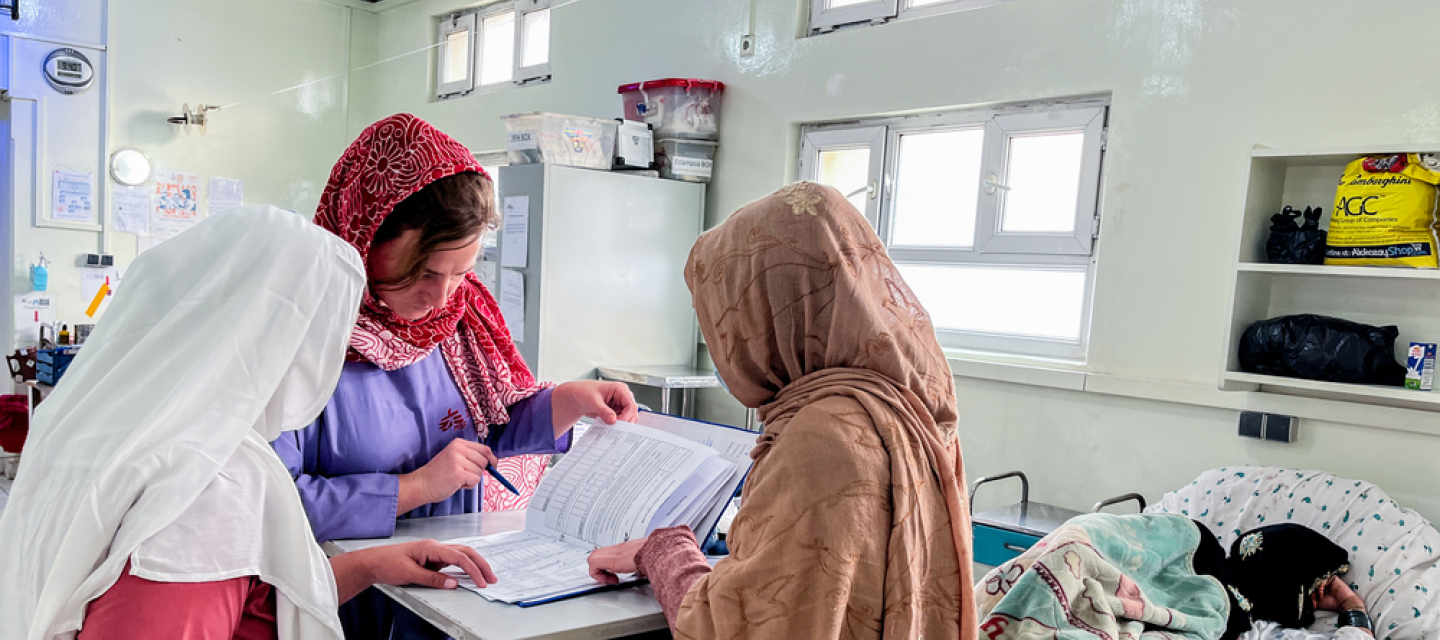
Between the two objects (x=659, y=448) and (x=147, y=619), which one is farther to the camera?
(x=659, y=448)

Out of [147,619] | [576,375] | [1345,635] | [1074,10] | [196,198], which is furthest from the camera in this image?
[196,198]

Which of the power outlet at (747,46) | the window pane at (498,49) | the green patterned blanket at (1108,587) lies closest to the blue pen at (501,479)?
the green patterned blanket at (1108,587)

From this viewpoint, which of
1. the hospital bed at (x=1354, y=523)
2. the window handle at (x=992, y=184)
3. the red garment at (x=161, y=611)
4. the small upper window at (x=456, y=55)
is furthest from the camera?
the small upper window at (x=456, y=55)

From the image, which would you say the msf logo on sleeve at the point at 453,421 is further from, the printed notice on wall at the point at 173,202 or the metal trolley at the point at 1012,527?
the printed notice on wall at the point at 173,202

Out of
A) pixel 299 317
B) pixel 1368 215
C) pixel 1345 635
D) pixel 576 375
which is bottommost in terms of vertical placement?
pixel 1345 635

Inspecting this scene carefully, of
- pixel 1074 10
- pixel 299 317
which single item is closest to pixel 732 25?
A: pixel 1074 10

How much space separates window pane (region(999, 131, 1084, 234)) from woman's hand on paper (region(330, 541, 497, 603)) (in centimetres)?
246

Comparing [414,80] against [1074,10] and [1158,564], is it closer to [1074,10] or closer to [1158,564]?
[1074,10]

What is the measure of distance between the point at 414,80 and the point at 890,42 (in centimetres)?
338

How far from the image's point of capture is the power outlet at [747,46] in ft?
12.6

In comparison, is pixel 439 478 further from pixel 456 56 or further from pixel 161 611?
pixel 456 56

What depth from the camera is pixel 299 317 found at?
3.08ft

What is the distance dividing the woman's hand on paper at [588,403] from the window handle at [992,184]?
2.00 meters

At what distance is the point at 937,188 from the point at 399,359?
242cm
